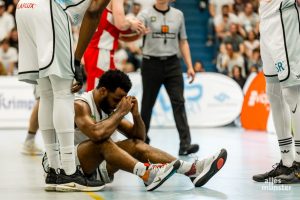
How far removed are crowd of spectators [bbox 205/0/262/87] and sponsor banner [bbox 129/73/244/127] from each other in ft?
5.38

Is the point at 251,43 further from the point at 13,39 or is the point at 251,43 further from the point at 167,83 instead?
the point at 167,83

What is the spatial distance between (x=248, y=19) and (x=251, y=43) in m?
1.54

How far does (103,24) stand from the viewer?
7328 mm

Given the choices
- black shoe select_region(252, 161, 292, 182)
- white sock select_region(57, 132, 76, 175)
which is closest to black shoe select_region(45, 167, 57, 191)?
white sock select_region(57, 132, 76, 175)

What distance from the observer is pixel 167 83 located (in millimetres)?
8672

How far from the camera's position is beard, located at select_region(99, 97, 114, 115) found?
5.61 metres

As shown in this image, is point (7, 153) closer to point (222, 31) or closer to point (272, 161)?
point (272, 161)

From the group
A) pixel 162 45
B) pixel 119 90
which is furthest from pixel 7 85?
pixel 119 90

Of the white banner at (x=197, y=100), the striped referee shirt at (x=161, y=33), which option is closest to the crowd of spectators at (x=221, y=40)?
the white banner at (x=197, y=100)

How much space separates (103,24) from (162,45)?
150 cm

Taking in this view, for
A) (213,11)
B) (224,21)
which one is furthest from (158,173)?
(213,11)

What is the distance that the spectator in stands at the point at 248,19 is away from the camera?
1956 centimetres

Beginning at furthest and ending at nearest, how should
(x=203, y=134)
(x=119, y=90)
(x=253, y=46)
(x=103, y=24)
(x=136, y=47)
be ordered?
(x=253, y=46) < (x=136, y=47) < (x=203, y=134) < (x=103, y=24) < (x=119, y=90)

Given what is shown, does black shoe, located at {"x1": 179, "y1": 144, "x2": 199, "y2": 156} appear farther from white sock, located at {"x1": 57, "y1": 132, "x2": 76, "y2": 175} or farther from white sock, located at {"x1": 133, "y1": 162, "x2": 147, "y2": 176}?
white sock, located at {"x1": 57, "y1": 132, "x2": 76, "y2": 175}
